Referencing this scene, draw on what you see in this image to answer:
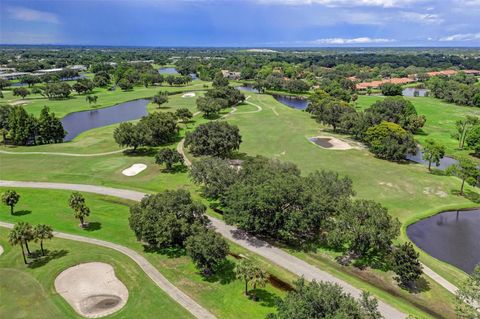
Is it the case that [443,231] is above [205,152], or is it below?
below

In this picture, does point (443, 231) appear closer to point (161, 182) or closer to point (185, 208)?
point (185, 208)

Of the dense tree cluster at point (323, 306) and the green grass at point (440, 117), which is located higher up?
the green grass at point (440, 117)

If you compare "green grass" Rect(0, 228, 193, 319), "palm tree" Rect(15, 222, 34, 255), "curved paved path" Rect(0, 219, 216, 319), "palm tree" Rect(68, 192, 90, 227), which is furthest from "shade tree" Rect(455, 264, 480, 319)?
"palm tree" Rect(68, 192, 90, 227)

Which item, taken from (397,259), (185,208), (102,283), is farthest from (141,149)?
(397,259)

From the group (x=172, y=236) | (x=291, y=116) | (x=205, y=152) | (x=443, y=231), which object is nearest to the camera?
(x=172, y=236)

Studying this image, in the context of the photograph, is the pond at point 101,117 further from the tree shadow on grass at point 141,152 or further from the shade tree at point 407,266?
the shade tree at point 407,266

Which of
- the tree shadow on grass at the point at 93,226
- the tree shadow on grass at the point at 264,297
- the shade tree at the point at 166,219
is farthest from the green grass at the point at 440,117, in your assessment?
the tree shadow on grass at the point at 93,226
